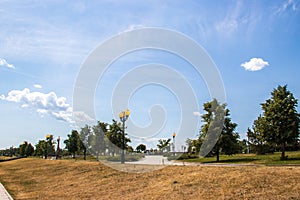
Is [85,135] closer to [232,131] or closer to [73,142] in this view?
[73,142]

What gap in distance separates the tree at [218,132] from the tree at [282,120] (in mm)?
5474

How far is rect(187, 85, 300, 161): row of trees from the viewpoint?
1031 inches

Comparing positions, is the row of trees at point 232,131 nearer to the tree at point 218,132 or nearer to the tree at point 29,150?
the tree at point 218,132

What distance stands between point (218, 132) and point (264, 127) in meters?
5.89

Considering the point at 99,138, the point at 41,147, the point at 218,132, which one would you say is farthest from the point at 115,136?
the point at 41,147

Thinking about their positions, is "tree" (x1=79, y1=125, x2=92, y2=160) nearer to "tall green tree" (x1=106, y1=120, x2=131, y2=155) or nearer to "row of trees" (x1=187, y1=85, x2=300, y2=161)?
"tall green tree" (x1=106, y1=120, x2=131, y2=155)

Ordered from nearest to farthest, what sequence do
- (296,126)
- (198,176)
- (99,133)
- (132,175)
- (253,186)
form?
1. (253,186)
2. (198,176)
3. (132,175)
4. (296,126)
5. (99,133)

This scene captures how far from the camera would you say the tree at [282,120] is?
85.4ft

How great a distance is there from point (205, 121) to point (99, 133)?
72.0 ft

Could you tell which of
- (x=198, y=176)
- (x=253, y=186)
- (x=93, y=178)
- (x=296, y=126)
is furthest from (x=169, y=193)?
(x=296, y=126)

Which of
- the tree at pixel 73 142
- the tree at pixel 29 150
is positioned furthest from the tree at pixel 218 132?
the tree at pixel 29 150

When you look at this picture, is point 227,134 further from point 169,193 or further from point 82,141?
point 82,141

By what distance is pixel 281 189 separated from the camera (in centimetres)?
1095

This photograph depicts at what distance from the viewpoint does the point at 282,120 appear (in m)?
26.4
